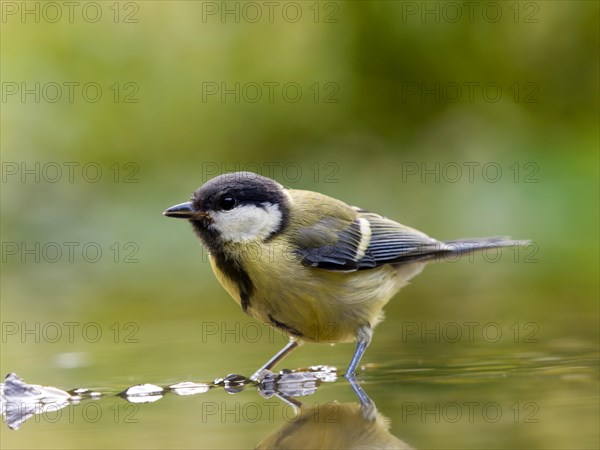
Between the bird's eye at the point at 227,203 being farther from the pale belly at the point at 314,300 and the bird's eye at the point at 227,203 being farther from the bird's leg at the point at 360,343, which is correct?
the bird's leg at the point at 360,343

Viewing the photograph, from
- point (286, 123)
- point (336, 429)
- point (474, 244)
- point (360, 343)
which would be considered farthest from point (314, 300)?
point (286, 123)

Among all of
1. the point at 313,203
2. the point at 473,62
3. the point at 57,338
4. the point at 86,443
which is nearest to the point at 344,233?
the point at 313,203

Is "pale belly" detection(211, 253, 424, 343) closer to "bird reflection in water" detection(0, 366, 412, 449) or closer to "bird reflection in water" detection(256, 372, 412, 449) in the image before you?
"bird reflection in water" detection(0, 366, 412, 449)

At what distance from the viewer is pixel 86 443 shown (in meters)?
2.45

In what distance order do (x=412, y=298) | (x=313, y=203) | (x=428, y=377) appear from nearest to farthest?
(x=428, y=377) < (x=313, y=203) < (x=412, y=298)

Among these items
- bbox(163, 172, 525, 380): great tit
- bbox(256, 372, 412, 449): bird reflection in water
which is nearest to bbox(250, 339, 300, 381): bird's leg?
bbox(163, 172, 525, 380): great tit

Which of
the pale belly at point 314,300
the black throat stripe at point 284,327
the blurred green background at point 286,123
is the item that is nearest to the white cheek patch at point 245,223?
the pale belly at point 314,300

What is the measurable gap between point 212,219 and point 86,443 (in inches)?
55.4

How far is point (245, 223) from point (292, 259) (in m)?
0.23

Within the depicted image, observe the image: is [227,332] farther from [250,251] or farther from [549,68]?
[549,68]

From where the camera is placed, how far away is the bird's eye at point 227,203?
3.73 meters

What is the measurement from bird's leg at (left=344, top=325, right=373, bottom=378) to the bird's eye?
746 millimetres

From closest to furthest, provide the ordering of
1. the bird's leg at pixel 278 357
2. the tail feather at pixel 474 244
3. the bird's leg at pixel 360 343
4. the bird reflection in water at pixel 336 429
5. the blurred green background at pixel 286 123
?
the bird reflection in water at pixel 336 429 < the bird's leg at pixel 360 343 < the bird's leg at pixel 278 357 < the tail feather at pixel 474 244 < the blurred green background at pixel 286 123

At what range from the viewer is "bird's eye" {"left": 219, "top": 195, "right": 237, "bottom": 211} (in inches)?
147
